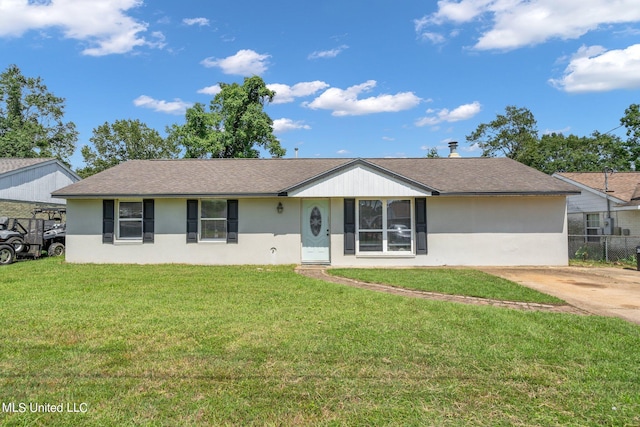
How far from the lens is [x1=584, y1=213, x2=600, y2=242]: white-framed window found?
15455mm

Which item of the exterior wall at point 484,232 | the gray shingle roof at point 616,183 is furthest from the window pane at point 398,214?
the gray shingle roof at point 616,183

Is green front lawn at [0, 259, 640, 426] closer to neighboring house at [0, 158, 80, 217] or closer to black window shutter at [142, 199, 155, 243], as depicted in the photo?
black window shutter at [142, 199, 155, 243]

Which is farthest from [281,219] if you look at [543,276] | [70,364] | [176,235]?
[70,364]

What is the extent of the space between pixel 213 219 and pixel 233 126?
1925cm

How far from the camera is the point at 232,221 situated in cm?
1222

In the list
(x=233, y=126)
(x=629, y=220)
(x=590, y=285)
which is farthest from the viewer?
(x=233, y=126)

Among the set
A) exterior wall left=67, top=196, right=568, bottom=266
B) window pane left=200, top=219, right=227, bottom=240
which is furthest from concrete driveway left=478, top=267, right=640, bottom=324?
window pane left=200, top=219, right=227, bottom=240

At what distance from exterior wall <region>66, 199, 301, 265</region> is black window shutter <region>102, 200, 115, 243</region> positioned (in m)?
0.16

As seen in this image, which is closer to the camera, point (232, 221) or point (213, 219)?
point (232, 221)

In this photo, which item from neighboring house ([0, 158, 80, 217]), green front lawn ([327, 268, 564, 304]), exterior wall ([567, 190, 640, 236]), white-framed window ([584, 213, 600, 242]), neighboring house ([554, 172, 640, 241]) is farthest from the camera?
neighboring house ([0, 158, 80, 217])

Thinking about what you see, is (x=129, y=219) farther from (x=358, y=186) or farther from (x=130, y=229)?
(x=358, y=186)

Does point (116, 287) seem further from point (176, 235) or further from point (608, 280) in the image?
point (608, 280)

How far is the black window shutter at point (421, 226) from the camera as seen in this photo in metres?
12.0

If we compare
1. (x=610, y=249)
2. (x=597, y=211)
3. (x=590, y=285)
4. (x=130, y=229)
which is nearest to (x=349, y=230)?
(x=590, y=285)
